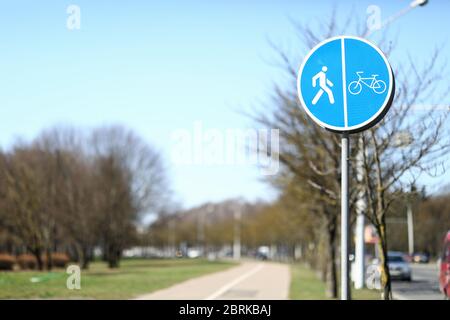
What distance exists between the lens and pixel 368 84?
4.09 metres

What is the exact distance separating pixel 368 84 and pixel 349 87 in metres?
0.14

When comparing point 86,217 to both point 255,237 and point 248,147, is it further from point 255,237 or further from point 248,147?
point 255,237

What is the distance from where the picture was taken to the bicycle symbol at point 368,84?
4059mm

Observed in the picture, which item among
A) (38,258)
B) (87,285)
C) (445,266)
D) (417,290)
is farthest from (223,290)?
(38,258)

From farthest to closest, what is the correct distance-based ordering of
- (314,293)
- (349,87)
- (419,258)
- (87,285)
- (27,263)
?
(419,258) < (27,263) < (87,285) < (314,293) < (349,87)

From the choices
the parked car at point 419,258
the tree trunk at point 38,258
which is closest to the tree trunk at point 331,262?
the tree trunk at point 38,258

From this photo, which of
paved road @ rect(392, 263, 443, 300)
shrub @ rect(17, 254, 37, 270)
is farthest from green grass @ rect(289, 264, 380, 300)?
shrub @ rect(17, 254, 37, 270)

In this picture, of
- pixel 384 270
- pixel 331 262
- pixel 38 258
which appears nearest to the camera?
pixel 384 270

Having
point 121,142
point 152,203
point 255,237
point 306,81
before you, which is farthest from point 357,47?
point 255,237

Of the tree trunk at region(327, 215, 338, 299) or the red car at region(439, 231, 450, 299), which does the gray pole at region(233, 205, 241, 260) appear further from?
the red car at region(439, 231, 450, 299)

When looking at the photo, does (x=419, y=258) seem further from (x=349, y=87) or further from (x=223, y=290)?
(x=349, y=87)

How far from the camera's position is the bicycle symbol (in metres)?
4.06
